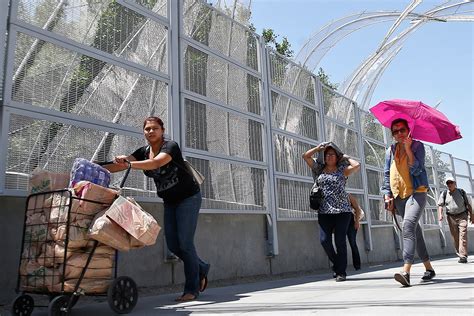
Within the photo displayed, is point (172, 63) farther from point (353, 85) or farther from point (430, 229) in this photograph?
point (353, 85)

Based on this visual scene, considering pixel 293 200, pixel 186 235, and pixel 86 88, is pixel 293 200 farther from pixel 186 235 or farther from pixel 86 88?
pixel 86 88

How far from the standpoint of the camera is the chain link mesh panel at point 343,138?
916 centimetres

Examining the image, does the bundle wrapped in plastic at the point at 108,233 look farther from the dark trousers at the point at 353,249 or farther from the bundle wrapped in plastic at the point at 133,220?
the dark trousers at the point at 353,249

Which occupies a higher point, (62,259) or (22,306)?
(62,259)

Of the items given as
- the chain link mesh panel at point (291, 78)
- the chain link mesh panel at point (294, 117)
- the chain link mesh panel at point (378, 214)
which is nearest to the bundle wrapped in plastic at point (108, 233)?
the chain link mesh panel at point (294, 117)

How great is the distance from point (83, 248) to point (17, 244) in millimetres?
944

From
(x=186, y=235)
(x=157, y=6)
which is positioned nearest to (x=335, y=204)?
(x=186, y=235)

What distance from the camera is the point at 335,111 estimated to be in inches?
378

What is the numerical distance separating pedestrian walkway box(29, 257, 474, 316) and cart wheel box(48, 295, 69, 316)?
46 centimetres

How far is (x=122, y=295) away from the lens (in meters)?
3.32

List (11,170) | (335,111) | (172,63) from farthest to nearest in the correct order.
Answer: (335,111), (172,63), (11,170)

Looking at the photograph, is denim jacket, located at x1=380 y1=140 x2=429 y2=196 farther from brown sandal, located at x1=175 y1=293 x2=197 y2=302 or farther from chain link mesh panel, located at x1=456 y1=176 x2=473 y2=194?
chain link mesh panel, located at x1=456 y1=176 x2=473 y2=194

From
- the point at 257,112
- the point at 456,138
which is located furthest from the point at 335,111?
the point at 456,138

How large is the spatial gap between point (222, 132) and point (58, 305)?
359cm
